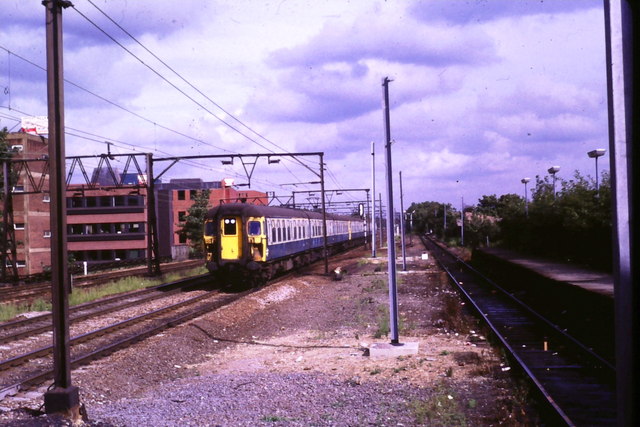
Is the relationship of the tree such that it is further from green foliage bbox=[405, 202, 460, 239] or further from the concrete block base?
the concrete block base

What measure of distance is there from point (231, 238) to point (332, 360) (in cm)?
1219

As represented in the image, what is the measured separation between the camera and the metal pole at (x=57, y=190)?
720cm

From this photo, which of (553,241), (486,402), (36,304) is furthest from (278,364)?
(553,241)

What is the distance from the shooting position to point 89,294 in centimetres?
2044

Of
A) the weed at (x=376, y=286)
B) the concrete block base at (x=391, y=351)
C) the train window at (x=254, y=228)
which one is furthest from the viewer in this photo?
the weed at (x=376, y=286)

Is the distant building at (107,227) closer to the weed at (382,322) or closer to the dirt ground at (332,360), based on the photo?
the dirt ground at (332,360)

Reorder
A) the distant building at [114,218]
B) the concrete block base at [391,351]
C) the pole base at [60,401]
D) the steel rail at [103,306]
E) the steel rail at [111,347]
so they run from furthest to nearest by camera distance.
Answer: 1. the distant building at [114,218]
2. the steel rail at [103,306]
3. the concrete block base at [391,351]
4. the steel rail at [111,347]
5. the pole base at [60,401]

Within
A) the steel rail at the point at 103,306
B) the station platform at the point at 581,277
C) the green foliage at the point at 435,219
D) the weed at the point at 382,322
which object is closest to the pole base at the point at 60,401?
the steel rail at the point at 103,306

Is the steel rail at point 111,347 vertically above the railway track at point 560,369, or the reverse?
the steel rail at point 111,347

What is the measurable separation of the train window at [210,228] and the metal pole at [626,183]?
20327 mm

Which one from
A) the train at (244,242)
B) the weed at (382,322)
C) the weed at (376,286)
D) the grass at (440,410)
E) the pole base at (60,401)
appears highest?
the train at (244,242)

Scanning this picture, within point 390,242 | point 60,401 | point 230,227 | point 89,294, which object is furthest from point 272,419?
point 89,294

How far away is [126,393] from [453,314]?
374 inches

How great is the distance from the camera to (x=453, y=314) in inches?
616
